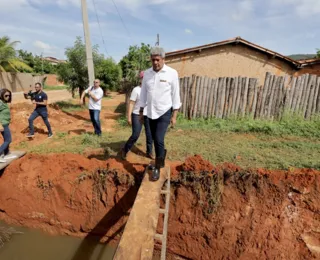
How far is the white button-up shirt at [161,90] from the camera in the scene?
3.05 meters

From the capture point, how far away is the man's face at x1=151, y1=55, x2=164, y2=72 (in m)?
2.88

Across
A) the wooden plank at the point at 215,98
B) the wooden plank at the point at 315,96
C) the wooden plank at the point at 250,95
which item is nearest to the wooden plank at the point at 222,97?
the wooden plank at the point at 215,98

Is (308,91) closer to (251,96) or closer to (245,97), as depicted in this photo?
(251,96)

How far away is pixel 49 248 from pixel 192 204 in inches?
113

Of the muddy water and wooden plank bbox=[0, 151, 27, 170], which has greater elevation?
wooden plank bbox=[0, 151, 27, 170]

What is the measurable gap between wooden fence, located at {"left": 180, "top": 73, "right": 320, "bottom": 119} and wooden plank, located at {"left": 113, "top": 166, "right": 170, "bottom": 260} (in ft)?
16.8

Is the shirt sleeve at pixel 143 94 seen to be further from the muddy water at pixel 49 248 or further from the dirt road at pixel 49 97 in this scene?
the dirt road at pixel 49 97

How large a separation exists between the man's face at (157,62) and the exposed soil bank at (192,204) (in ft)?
6.39

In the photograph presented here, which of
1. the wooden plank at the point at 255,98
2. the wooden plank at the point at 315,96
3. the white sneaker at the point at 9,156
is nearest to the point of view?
the white sneaker at the point at 9,156

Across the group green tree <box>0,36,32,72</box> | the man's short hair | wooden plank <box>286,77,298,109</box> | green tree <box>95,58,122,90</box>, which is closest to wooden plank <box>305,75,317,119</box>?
wooden plank <box>286,77,298,109</box>

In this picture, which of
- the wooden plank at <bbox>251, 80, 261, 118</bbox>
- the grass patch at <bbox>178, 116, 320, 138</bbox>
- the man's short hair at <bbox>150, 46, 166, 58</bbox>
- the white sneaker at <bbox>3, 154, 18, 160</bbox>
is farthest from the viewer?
the wooden plank at <bbox>251, 80, 261, 118</bbox>

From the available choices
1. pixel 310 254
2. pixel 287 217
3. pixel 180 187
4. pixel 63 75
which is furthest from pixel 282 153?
pixel 63 75

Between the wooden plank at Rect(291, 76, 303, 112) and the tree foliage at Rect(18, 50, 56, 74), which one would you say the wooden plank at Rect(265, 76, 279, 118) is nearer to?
the wooden plank at Rect(291, 76, 303, 112)

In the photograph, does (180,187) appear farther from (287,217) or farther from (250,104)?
(250,104)
